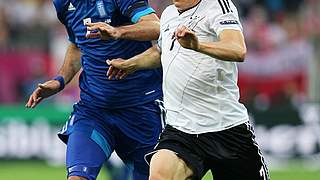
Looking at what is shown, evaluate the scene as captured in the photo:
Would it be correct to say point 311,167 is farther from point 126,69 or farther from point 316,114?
point 126,69

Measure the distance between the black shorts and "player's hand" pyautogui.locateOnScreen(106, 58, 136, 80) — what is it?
57cm

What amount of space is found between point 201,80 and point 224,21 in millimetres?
504

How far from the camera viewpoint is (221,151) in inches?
307

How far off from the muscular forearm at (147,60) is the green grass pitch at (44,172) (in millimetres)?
6483

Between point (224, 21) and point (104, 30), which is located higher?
point (224, 21)

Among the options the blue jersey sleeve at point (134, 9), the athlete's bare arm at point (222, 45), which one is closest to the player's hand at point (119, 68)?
the blue jersey sleeve at point (134, 9)

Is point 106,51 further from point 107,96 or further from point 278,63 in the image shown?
A: point 278,63

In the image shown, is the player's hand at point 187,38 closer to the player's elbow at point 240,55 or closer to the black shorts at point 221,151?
the player's elbow at point 240,55

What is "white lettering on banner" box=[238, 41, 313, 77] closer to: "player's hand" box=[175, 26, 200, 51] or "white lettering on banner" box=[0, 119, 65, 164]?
"white lettering on banner" box=[0, 119, 65, 164]

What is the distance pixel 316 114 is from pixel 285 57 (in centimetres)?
249

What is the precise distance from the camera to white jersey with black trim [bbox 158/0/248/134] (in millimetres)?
7688

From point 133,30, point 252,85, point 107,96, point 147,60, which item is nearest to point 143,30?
point 133,30

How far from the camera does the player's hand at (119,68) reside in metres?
8.05

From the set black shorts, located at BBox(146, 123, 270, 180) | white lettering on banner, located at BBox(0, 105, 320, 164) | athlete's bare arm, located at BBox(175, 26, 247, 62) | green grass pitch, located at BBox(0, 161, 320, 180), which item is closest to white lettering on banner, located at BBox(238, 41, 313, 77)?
white lettering on banner, located at BBox(0, 105, 320, 164)
